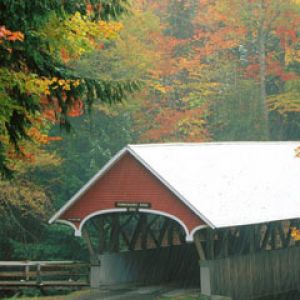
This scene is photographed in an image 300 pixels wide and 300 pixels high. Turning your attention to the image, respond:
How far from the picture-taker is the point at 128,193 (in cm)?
2566

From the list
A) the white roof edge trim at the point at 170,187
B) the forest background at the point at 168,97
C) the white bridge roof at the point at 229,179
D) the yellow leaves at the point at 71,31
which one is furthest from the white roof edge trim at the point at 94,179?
the yellow leaves at the point at 71,31

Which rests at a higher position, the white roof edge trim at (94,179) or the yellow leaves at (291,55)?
the yellow leaves at (291,55)

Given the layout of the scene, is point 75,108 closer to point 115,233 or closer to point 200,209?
point 200,209

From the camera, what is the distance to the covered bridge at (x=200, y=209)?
24203 millimetres

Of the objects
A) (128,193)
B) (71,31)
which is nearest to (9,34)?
(71,31)

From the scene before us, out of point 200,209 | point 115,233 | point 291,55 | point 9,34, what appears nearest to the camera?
point 9,34

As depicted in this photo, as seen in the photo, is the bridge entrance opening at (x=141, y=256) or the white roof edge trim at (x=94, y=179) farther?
the bridge entrance opening at (x=141, y=256)

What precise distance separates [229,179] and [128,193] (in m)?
3.37

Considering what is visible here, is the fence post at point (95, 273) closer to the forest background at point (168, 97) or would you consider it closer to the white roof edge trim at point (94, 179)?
the white roof edge trim at point (94, 179)

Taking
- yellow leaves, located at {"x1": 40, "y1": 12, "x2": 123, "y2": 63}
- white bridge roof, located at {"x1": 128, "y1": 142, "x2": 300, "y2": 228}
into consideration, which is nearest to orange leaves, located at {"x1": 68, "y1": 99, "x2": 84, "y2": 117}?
yellow leaves, located at {"x1": 40, "y1": 12, "x2": 123, "y2": 63}

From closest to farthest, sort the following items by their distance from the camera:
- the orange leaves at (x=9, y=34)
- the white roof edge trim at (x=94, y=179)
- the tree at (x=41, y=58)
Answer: the orange leaves at (x=9, y=34) → the tree at (x=41, y=58) → the white roof edge trim at (x=94, y=179)

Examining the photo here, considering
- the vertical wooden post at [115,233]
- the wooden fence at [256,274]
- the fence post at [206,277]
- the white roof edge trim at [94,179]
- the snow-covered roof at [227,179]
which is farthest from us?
the vertical wooden post at [115,233]

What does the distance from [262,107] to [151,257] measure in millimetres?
18539

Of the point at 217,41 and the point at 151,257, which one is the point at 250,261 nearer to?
the point at 151,257
